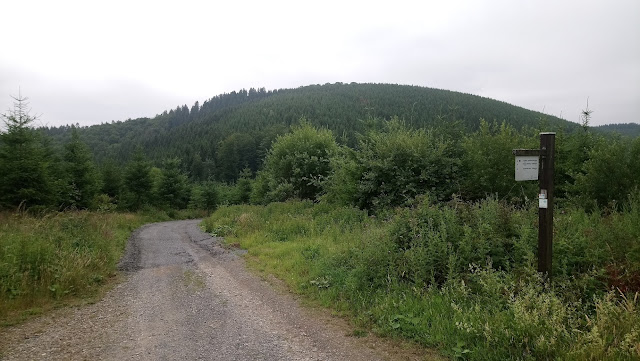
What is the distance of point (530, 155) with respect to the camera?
530 centimetres

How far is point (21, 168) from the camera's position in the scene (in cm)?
1695

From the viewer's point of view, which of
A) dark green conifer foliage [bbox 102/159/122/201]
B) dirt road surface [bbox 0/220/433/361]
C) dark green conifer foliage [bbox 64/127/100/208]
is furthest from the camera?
dark green conifer foliage [bbox 102/159/122/201]

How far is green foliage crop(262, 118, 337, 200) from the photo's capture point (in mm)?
25000

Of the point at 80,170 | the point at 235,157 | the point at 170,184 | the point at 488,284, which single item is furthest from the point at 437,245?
the point at 235,157

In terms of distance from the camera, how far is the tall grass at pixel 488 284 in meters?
4.20

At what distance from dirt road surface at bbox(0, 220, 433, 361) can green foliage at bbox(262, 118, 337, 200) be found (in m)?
16.7

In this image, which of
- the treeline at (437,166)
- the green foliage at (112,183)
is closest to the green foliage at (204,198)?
the green foliage at (112,183)

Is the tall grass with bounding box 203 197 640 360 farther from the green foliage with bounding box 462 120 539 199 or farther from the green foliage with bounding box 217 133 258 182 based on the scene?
the green foliage with bounding box 217 133 258 182

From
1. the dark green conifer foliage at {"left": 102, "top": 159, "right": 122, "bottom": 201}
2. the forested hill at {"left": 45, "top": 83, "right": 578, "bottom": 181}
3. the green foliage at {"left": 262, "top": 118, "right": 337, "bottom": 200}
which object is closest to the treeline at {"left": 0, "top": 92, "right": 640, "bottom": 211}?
the green foliage at {"left": 262, "top": 118, "right": 337, "bottom": 200}

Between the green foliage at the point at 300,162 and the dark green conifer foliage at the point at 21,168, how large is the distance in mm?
13226

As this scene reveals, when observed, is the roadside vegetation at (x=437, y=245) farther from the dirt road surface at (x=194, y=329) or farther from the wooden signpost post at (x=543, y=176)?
the dirt road surface at (x=194, y=329)

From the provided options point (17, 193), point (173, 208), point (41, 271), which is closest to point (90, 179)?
point (17, 193)

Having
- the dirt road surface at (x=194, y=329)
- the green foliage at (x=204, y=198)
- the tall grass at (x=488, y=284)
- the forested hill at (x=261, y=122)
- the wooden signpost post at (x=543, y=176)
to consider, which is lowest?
the green foliage at (x=204, y=198)

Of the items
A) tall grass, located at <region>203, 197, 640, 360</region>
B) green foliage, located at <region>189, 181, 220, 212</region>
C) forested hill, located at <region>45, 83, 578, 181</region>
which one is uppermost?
forested hill, located at <region>45, 83, 578, 181</region>
